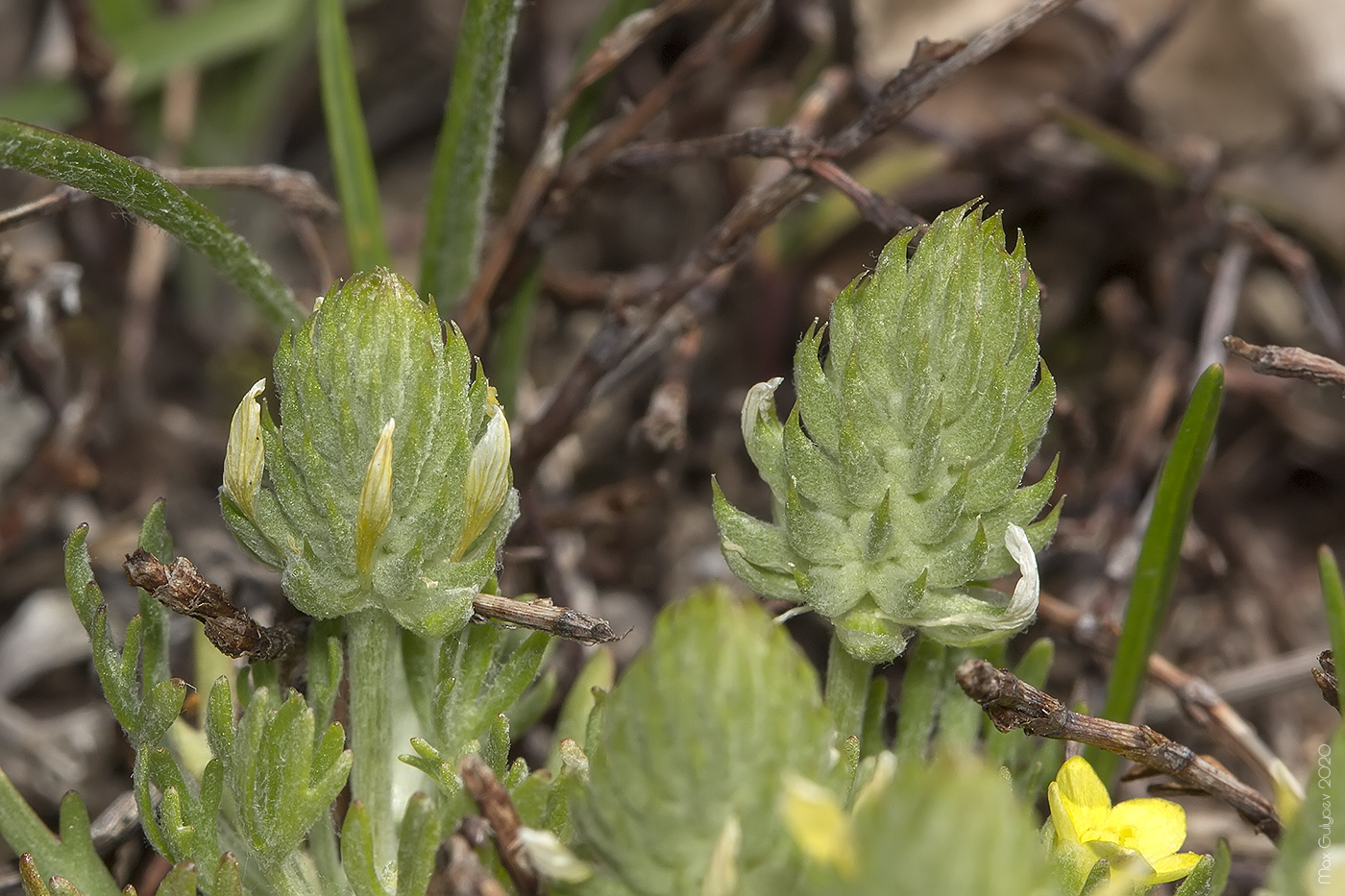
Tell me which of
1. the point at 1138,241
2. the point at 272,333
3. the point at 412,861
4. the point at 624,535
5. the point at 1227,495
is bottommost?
the point at 1227,495

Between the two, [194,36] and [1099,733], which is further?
[194,36]

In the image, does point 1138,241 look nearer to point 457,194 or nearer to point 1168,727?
point 1168,727

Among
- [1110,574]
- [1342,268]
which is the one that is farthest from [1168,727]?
[1342,268]

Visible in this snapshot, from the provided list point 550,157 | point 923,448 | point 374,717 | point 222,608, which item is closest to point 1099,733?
point 923,448

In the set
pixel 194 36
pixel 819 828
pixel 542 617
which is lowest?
pixel 542 617

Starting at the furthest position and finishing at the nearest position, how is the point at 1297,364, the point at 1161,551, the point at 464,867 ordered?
the point at 1161,551
the point at 1297,364
the point at 464,867

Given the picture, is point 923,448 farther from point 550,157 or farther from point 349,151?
point 349,151

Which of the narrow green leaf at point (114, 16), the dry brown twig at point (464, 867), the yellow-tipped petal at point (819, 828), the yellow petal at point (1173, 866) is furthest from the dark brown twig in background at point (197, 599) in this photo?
the narrow green leaf at point (114, 16)

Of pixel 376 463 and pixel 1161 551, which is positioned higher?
pixel 376 463
